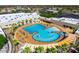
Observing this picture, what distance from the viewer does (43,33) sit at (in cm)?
296

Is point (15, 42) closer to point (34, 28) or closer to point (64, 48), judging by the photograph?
point (34, 28)

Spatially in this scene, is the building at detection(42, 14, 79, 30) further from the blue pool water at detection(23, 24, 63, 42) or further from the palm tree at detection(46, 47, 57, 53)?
the palm tree at detection(46, 47, 57, 53)

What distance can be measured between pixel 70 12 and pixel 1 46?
1003mm

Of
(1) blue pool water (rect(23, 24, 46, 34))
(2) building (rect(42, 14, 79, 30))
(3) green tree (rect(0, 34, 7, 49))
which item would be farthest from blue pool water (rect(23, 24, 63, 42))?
(3) green tree (rect(0, 34, 7, 49))

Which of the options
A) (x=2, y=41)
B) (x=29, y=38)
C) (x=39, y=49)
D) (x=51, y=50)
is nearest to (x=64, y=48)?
(x=51, y=50)

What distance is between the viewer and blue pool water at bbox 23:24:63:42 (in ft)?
9.51

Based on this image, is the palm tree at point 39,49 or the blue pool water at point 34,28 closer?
the palm tree at point 39,49

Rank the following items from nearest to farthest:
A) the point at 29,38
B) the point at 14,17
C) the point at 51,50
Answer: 1. the point at 51,50
2. the point at 29,38
3. the point at 14,17

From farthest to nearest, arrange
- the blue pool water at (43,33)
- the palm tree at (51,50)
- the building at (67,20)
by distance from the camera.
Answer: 1. the building at (67,20)
2. the blue pool water at (43,33)
3. the palm tree at (51,50)

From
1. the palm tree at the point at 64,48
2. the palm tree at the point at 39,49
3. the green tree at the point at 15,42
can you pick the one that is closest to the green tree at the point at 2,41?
the green tree at the point at 15,42

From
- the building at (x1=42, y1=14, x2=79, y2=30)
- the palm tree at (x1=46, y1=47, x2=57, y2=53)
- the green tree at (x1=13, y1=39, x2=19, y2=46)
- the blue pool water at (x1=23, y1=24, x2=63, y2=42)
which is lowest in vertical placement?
the palm tree at (x1=46, y1=47, x2=57, y2=53)

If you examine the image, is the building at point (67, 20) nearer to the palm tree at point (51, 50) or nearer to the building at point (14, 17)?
the building at point (14, 17)

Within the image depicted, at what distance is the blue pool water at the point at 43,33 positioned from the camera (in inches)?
114
